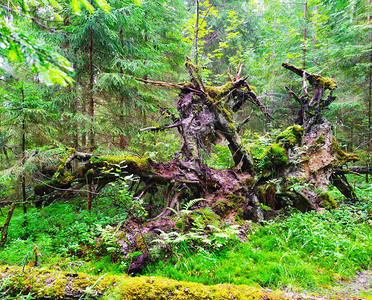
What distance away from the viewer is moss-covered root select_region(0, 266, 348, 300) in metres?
1.45

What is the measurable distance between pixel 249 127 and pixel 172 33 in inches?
314

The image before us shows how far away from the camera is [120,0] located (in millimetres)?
5980

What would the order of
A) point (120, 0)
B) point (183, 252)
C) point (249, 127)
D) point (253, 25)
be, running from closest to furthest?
1. point (183, 252)
2. point (120, 0)
3. point (249, 127)
4. point (253, 25)

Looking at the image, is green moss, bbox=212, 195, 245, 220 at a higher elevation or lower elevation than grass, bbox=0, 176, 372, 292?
higher

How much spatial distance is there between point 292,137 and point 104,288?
18.9 ft

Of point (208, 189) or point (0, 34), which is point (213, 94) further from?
point (0, 34)

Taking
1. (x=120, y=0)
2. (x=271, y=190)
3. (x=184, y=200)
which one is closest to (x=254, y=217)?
(x=271, y=190)

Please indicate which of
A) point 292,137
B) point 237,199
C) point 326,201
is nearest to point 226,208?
point 237,199

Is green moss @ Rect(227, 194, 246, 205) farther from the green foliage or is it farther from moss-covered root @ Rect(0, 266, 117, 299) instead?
moss-covered root @ Rect(0, 266, 117, 299)

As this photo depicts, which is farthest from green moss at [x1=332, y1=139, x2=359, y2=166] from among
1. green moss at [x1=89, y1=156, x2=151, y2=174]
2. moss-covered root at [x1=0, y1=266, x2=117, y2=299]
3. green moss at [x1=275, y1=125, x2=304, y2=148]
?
moss-covered root at [x1=0, y1=266, x2=117, y2=299]

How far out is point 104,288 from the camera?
1.50m

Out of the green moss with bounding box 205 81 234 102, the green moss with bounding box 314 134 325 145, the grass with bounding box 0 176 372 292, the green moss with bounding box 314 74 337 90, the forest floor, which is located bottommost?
the forest floor

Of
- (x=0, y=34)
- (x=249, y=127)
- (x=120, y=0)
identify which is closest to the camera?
(x=0, y=34)

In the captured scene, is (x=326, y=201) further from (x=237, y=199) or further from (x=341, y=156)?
(x=237, y=199)
